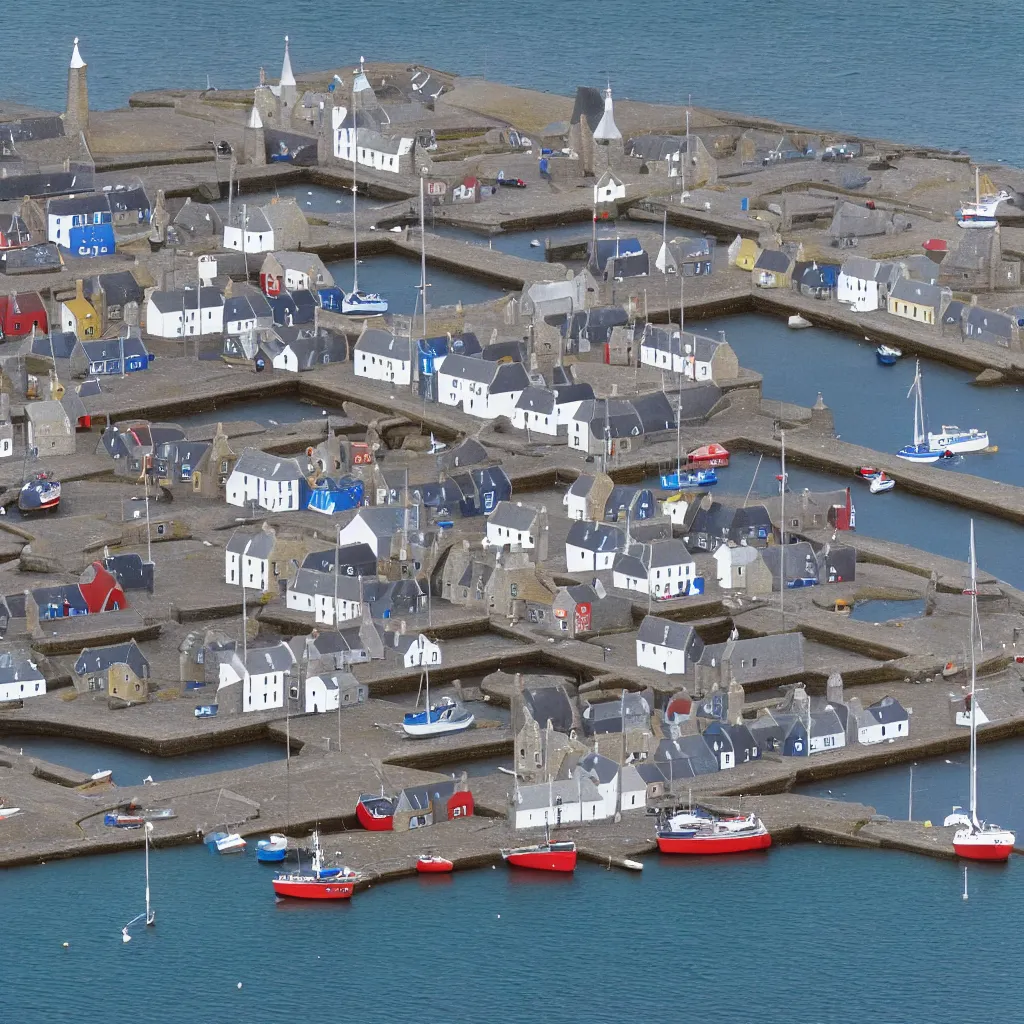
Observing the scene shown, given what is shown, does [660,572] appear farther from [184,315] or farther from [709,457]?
[184,315]

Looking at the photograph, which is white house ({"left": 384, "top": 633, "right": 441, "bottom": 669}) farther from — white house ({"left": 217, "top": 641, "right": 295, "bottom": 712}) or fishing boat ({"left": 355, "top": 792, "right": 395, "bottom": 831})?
fishing boat ({"left": 355, "top": 792, "right": 395, "bottom": 831})

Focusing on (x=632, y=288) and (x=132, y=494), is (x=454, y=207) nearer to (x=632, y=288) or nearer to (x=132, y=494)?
(x=632, y=288)

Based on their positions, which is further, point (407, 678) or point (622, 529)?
point (622, 529)

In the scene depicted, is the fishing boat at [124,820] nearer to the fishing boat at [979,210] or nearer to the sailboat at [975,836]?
the sailboat at [975,836]

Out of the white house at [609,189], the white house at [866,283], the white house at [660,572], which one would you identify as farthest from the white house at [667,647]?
the white house at [609,189]

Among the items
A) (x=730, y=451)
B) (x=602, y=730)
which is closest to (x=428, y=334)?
(x=730, y=451)

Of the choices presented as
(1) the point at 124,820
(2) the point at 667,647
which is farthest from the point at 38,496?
(1) the point at 124,820
